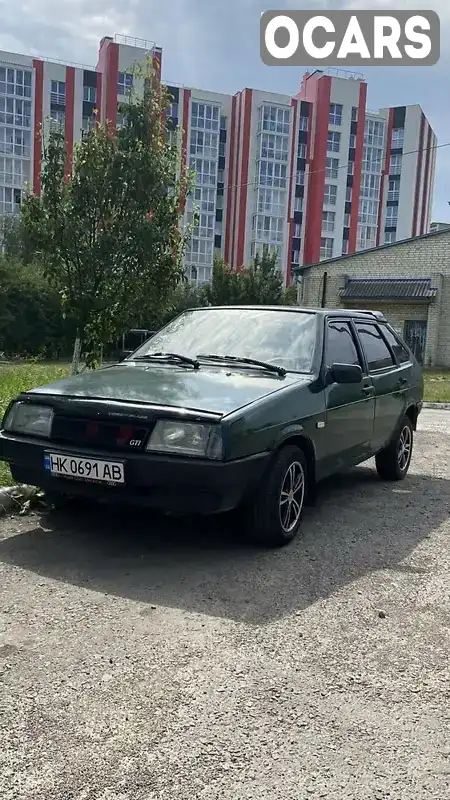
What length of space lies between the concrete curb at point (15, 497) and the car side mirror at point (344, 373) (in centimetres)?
241

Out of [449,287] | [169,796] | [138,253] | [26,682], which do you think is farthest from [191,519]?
[449,287]

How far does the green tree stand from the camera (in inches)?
334

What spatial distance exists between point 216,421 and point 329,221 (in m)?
77.1

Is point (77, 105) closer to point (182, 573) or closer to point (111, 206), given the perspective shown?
point (111, 206)

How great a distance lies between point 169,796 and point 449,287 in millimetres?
31601

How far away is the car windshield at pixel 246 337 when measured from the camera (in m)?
5.17

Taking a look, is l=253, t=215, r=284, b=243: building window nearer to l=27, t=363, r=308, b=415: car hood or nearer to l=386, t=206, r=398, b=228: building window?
l=386, t=206, r=398, b=228: building window

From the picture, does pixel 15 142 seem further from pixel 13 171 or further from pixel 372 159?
pixel 372 159

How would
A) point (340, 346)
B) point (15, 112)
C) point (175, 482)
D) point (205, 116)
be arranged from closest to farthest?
point (175, 482), point (340, 346), point (15, 112), point (205, 116)

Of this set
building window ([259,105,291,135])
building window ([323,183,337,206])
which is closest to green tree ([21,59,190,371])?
building window ([259,105,291,135])

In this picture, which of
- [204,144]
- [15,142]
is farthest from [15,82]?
[204,144]

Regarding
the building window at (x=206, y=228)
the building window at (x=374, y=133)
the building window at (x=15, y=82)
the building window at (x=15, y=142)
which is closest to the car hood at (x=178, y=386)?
the building window at (x=15, y=142)

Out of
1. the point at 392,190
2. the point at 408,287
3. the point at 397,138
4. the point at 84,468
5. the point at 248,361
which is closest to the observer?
the point at 84,468

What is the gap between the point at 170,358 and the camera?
5.28 meters
